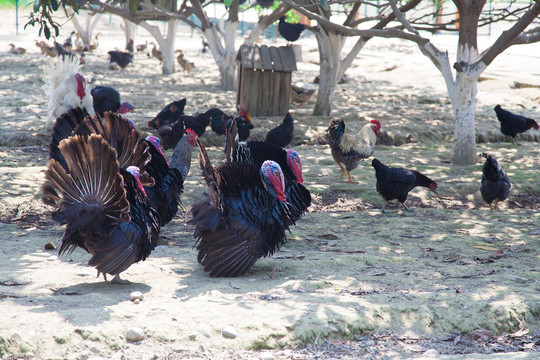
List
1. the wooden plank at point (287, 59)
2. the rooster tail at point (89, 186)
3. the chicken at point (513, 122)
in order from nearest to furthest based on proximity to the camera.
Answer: the rooster tail at point (89, 186)
the chicken at point (513, 122)
the wooden plank at point (287, 59)

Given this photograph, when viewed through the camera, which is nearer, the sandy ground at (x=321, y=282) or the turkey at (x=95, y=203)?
the sandy ground at (x=321, y=282)

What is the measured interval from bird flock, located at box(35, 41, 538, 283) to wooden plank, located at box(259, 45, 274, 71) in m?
6.06

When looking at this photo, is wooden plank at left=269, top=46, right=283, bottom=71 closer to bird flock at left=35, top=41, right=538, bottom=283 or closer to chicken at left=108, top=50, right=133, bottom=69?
bird flock at left=35, top=41, right=538, bottom=283

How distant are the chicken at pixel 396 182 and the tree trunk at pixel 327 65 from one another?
561cm

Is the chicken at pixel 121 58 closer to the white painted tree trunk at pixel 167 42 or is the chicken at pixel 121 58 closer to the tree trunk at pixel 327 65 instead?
the white painted tree trunk at pixel 167 42

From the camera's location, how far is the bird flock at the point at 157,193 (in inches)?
169

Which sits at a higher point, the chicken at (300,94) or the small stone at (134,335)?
the chicken at (300,94)

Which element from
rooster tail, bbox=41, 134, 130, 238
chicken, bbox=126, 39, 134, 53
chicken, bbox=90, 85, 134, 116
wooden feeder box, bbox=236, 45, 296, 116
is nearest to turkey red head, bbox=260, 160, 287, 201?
rooster tail, bbox=41, 134, 130, 238

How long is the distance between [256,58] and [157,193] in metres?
7.77

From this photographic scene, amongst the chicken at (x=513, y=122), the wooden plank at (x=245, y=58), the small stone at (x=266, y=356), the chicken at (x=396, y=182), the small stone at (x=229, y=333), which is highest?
the wooden plank at (x=245, y=58)

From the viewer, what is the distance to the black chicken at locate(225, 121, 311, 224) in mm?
5957

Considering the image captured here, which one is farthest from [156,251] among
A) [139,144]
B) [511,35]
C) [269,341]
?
[511,35]

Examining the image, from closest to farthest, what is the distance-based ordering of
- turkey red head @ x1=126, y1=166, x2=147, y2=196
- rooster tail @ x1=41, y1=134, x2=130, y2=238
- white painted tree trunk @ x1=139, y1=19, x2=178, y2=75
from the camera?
rooster tail @ x1=41, y1=134, x2=130, y2=238 < turkey red head @ x1=126, y1=166, x2=147, y2=196 < white painted tree trunk @ x1=139, y1=19, x2=178, y2=75

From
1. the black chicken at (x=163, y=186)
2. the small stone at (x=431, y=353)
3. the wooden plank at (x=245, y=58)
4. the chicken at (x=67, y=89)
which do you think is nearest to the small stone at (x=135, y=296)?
the black chicken at (x=163, y=186)
